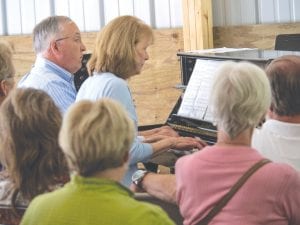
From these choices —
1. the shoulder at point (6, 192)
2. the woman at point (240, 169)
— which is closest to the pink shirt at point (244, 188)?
the woman at point (240, 169)

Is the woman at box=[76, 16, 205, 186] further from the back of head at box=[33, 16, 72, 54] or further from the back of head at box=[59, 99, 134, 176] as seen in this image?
the back of head at box=[59, 99, 134, 176]

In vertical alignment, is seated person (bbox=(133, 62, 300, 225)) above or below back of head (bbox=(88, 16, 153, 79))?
below

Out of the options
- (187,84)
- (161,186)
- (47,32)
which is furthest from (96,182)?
(187,84)

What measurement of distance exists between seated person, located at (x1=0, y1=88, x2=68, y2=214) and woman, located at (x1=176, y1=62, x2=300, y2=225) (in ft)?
1.52

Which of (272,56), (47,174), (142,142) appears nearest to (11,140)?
(47,174)

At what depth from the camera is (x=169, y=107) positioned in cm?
623

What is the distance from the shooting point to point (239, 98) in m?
1.99

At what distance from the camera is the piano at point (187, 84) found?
3364 mm

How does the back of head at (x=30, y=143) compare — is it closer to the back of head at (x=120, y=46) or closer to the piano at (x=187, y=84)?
the back of head at (x=120, y=46)

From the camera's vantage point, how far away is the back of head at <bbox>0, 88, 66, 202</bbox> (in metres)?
2.04

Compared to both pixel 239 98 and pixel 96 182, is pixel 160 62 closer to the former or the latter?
pixel 239 98

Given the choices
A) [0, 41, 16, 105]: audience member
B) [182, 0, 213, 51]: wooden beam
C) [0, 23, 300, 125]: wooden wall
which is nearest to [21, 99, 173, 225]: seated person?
[0, 41, 16, 105]: audience member

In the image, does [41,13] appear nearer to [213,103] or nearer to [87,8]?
[87,8]

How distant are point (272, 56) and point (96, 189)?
1981 millimetres
